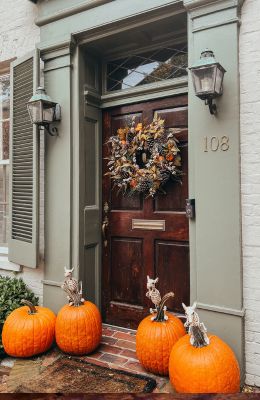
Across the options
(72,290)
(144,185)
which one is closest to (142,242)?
(144,185)

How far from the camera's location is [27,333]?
3086mm

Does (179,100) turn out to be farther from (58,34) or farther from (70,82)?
(58,34)

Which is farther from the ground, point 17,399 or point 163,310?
point 17,399

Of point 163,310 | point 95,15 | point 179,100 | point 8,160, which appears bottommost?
point 163,310

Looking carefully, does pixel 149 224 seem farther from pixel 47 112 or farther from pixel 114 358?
pixel 47 112

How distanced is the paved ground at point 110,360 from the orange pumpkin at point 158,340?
0.13 meters

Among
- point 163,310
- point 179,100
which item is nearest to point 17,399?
point 163,310

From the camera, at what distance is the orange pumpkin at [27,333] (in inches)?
121

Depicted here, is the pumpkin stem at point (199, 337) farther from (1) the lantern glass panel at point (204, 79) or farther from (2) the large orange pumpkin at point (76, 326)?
(1) the lantern glass panel at point (204, 79)

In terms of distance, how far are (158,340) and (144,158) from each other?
173 cm

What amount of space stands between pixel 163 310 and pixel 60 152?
196cm

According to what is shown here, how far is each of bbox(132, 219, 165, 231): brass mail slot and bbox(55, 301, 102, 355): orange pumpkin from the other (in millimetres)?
994

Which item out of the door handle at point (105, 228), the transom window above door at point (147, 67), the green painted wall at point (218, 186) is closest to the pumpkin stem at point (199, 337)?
the green painted wall at point (218, 186)

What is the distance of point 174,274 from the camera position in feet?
11.0
